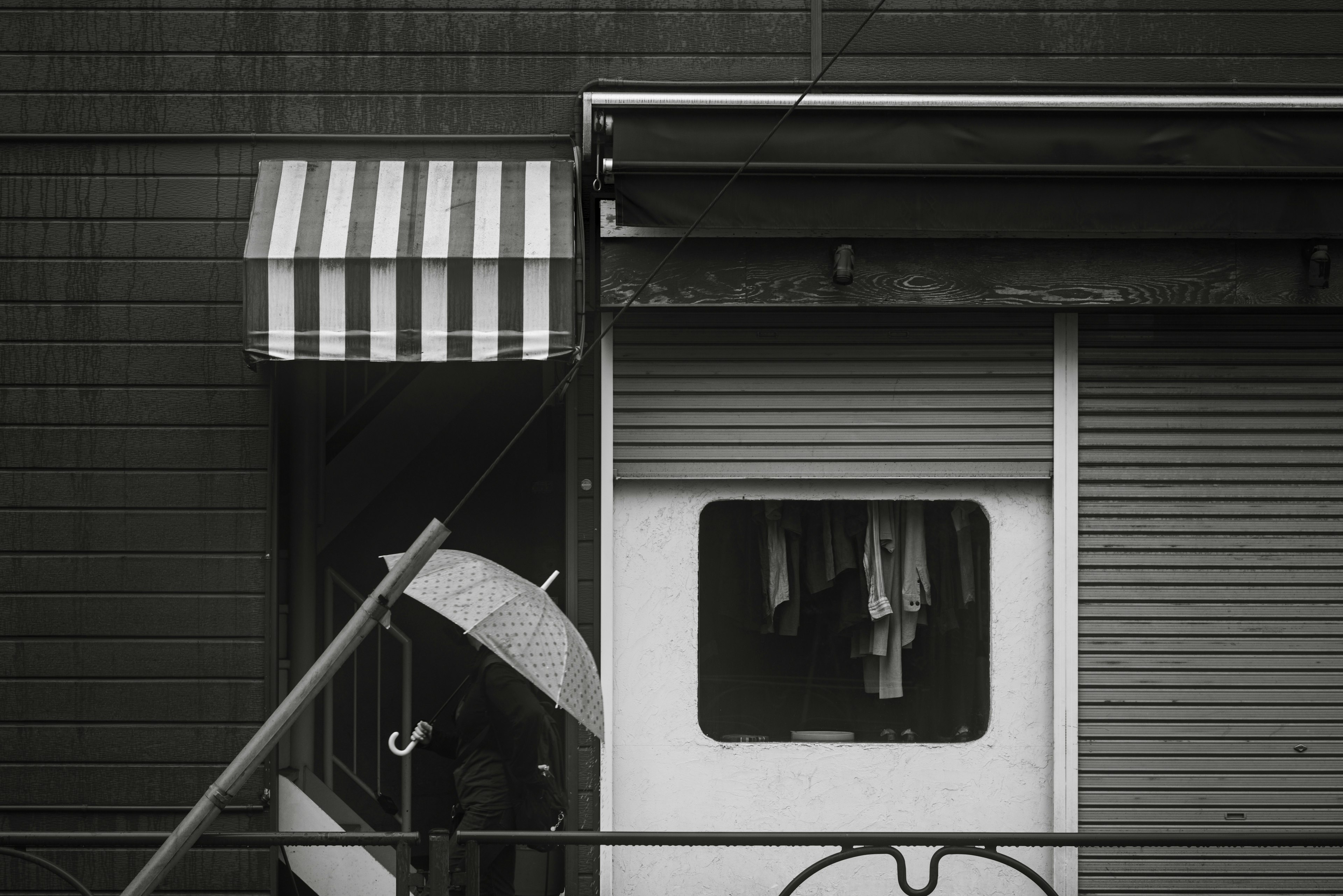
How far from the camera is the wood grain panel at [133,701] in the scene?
5824mm

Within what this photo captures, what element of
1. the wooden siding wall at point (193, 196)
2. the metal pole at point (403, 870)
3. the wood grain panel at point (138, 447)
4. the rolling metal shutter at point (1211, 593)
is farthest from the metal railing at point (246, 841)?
the rolling metal shutter at point (1211, 593)

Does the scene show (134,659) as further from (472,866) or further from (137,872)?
(472,866)

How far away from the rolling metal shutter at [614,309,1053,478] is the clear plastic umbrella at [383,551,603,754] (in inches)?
114

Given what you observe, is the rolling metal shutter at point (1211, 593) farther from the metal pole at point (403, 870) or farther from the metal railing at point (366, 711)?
the metal railing at point (366, 711)

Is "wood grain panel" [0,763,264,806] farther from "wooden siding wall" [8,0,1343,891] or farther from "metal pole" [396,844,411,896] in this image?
"metal pole" [396,844,411,896]

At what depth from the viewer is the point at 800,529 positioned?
6.11 metres

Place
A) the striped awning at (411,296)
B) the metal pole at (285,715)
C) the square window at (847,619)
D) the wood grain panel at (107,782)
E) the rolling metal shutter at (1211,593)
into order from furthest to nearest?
the square window at (847,619) < the rolling metal shutter at (1211,593) < the wood grain panel at (107,782) < the striped awning at (411,296) < the metal pole at (285,715)

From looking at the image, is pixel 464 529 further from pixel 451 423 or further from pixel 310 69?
pixel 310 69

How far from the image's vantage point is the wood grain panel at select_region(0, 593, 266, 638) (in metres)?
5.85

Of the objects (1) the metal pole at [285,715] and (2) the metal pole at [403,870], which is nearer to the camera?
(1) the metal pole at [285,715]

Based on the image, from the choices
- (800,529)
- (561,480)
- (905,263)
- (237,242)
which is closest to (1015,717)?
(800,529)

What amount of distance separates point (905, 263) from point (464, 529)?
10.1ft

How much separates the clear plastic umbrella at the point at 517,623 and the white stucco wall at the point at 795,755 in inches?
113

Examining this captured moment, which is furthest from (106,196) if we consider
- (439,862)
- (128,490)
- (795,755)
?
(795,755)
